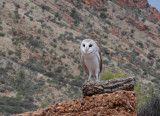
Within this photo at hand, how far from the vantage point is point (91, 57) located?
8.13 m

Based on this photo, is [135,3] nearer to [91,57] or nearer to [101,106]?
[91,57]

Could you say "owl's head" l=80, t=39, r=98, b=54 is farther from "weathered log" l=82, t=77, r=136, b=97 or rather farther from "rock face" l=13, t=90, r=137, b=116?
"rock face" l=13, t=90, r=137, b=116

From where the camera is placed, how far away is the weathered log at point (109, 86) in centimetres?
679

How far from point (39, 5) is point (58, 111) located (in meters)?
50.6

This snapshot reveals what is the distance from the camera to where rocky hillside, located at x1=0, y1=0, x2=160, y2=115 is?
2678 centimetres

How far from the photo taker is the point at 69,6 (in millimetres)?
65562

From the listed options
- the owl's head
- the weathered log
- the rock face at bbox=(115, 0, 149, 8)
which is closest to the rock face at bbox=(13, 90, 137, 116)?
the weathered log

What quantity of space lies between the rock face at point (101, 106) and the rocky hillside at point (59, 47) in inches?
445

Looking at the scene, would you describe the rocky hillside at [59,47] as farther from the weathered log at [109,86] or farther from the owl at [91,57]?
the weathered log at [109,86]

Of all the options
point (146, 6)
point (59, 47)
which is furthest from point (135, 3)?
point (59, 47)

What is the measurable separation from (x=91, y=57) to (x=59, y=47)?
34862 millimetres

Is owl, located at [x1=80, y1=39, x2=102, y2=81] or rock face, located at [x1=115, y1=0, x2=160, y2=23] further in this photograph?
rock face, located at [x1=115, y1=0, x2=160, y2=23]

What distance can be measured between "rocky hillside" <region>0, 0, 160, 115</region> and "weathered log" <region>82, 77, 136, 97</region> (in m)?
11.1

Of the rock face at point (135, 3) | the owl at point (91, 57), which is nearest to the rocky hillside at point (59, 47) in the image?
the owl at point (91, 57)
